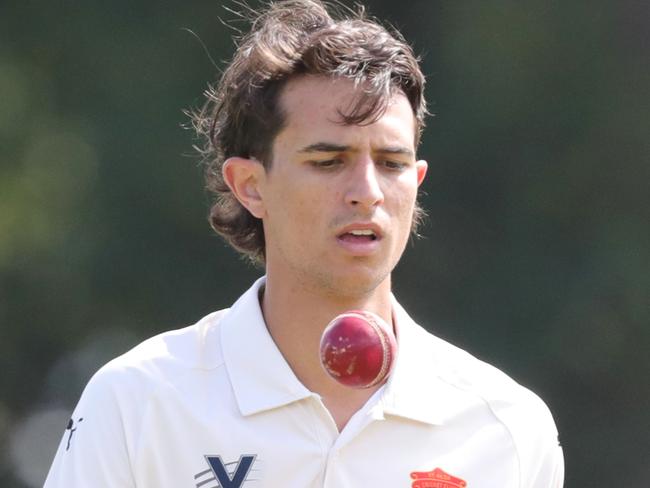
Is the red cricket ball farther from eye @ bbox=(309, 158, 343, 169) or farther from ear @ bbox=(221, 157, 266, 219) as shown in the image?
ear @ bbox=(221, 157, 266, 219)

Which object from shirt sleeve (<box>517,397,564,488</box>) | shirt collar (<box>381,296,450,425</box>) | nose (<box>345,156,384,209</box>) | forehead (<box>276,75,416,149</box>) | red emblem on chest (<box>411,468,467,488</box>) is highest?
→ forehead (<box>276,75,416,149</box>)

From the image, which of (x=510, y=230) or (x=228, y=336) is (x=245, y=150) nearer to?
(x=228, y=336)

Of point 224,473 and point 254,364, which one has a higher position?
point 254,364

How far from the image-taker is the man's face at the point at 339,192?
18.4 ft

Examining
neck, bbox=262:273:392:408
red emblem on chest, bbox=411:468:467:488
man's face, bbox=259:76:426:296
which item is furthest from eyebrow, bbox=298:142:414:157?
red emblem on chest, bbox=411:468:467:488

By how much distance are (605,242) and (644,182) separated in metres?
0.56

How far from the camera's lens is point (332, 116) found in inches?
225

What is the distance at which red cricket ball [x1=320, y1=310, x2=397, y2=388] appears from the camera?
15.9ft

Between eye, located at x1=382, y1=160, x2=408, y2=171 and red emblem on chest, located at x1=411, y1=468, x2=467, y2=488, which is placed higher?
eye, located at x1=382, y1=160, x2=408, y2=171

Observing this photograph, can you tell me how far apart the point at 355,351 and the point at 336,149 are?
98 cm

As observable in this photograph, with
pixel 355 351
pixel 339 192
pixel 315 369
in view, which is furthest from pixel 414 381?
pixel 355 351

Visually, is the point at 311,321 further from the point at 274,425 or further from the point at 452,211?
the point at 452,211

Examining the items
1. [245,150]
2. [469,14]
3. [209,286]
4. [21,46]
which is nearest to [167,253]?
[209,286]

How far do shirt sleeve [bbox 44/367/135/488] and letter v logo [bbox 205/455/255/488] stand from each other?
244mm
